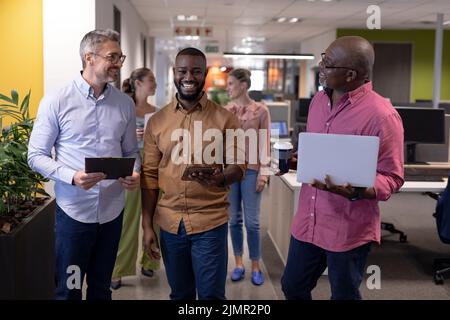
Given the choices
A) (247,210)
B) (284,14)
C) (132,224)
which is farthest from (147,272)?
(284,14)

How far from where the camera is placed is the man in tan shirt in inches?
79.7

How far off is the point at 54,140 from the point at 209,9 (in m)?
7.02

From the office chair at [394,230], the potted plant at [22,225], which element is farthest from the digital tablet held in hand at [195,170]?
the office chair at [394,230]

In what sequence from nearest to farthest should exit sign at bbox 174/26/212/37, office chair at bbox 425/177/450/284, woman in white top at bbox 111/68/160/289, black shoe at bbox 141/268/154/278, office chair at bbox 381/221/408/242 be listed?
woman in white top at bbox 111/68/160/289 < office chair at bbox 425/177/450/284 < black shoe at bbox 141/268/154/278 < office chair at bbox 381/221/408/242 < exit sign at bbox 174/26/212/37

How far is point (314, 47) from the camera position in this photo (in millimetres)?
13609

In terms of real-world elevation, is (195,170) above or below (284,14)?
below

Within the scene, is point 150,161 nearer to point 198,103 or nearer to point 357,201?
point 198,103

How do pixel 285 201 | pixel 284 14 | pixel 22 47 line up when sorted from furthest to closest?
1. pixel 284 14
2. pixel 22 47
3. pixel 285 201

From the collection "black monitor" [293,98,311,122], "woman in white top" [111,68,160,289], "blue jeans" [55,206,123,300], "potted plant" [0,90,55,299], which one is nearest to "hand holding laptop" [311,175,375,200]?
"blue jeans" [55,206,123,300]

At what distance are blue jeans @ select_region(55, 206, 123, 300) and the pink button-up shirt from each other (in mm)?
837

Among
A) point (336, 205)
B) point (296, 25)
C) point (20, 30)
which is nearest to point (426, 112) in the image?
point (336, 205)

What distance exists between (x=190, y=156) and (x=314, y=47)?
40.1 feet

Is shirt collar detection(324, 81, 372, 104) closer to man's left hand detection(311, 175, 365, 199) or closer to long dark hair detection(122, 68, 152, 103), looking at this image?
man's left hand detection(311, 175, 365, 199)

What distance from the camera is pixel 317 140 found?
186 cm
